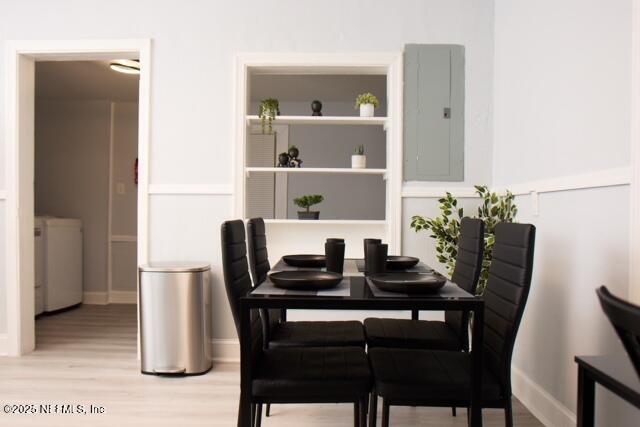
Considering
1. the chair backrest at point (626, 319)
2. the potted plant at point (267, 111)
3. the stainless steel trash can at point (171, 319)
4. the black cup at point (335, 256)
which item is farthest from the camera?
the potted plant at point (267, 111)

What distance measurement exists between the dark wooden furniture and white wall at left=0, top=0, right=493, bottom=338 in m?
2.22

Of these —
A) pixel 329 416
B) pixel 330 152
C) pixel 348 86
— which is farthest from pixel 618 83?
pixel 330 152

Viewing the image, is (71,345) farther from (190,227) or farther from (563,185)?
(563,185)

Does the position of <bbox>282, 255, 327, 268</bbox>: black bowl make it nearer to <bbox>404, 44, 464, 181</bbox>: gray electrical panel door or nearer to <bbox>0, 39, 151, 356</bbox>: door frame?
<bbox>404, 44, 464, 181</bbox>: gray electrical panel door

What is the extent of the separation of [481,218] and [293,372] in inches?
66.6

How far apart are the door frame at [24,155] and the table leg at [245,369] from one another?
6.44 feet

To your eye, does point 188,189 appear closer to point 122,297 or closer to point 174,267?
point 174,267

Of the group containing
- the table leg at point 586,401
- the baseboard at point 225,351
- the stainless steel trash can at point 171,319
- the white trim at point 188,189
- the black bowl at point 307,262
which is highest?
the white trim at point 188,189

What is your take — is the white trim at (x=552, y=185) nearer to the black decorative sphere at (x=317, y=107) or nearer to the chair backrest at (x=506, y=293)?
the chair backrest at (x=506, y=293)

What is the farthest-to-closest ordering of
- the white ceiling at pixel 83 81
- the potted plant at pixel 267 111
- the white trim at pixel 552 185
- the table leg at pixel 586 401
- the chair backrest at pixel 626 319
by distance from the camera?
the white ceiling at pixel 83 81 → the potted plant at pixel 267 111 → the white trim at pixel 552 185 → the table leg at pixel 586 401 → the chair backrest at pixel 626 319

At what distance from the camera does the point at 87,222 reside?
216 inches

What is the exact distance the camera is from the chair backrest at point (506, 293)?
1.55m

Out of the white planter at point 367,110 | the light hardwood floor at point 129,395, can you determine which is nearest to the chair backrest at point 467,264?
the light hardwood floor at point 129,395

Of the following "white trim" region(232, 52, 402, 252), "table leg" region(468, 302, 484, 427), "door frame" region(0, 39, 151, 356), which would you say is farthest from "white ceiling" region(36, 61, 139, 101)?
"table leg" region(468, 302, 484, 427)
